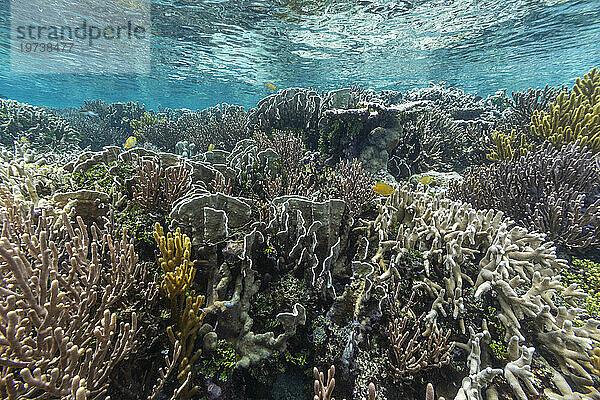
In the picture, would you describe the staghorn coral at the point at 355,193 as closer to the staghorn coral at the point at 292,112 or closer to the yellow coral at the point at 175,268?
the yellow coral at the point at 175,268

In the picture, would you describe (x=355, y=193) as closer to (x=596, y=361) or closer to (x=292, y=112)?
(x=596, y=361)

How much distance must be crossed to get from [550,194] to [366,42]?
19.2 metres

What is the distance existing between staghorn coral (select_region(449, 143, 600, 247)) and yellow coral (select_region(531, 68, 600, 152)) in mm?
1354

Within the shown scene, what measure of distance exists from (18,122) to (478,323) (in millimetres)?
15432

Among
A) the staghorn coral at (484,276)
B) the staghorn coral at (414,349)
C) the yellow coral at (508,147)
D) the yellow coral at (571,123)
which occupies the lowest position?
the staghorn coral at (414,349)

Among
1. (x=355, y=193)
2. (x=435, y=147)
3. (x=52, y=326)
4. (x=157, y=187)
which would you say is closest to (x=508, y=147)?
(x=435, y=147)

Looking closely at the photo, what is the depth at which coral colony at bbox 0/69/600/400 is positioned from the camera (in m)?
1.72

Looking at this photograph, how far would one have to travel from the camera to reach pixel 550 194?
402 centimetres

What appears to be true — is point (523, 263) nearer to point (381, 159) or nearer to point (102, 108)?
point (381, 159)

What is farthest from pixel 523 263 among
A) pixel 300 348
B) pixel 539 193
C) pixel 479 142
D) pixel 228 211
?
pixel 479 142

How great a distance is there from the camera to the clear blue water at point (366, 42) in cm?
1386

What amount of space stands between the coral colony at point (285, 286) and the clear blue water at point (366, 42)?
13.2m

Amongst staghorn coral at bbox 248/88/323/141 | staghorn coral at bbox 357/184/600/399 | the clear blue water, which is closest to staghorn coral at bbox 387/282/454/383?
staghorn coral at bbox 357/184/600/399

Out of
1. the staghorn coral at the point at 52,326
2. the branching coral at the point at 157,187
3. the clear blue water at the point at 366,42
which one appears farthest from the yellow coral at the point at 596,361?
the clear blue water at the point at 366,42
